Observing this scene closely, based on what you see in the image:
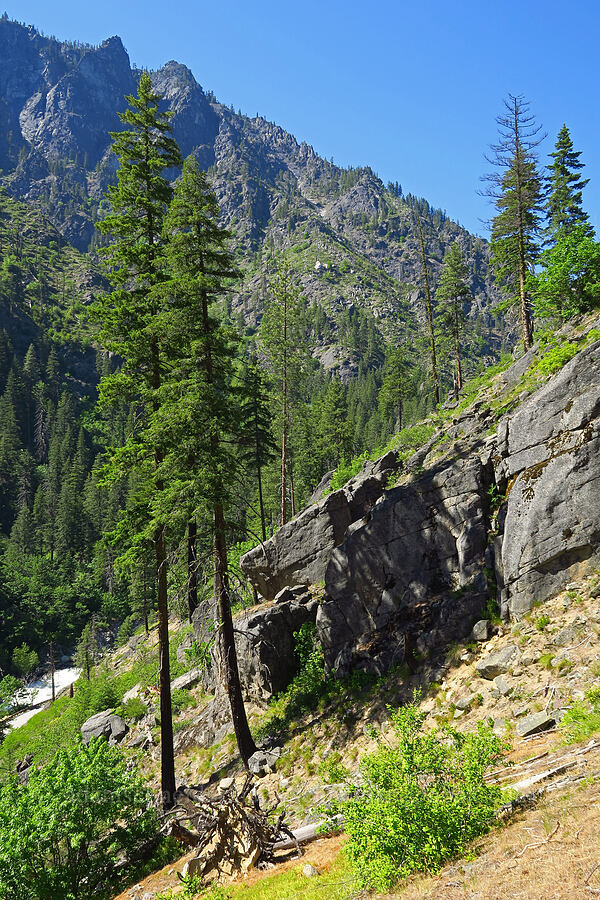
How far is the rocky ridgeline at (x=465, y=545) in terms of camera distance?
12320mm

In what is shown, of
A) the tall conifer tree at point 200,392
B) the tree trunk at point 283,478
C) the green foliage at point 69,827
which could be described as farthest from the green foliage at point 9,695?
the tall conifer tree at point 200,392

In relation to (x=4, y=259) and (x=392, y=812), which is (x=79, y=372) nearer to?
(x=4, y=259)

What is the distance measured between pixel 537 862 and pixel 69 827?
30.6ft

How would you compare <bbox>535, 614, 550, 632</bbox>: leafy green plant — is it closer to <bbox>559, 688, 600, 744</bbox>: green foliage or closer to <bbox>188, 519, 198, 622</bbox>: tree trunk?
<bbox>559, 688, 600, 744</bbox>: green foliage

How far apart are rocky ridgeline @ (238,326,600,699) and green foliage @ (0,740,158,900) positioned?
22.9 feet

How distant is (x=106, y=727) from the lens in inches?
870

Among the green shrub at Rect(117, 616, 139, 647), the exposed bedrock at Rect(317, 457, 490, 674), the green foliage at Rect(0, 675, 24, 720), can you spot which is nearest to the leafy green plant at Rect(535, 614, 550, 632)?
the exposed bedrock at Rect(317, 457, 490, 674)

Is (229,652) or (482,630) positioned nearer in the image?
(482,630)

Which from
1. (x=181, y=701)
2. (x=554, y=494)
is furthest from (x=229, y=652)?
(x=554, y=494)

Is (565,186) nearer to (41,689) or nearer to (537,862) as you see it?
(537,862)

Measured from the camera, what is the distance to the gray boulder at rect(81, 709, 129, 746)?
68.6 ft

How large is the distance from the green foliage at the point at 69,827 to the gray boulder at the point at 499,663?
8.59 m

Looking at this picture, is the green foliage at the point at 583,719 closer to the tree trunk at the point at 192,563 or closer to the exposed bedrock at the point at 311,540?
the tree trunk at the point at 192,563

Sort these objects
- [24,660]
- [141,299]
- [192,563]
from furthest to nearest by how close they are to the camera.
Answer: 1. [24,660]
2. [141,299]
3. [192,563]
